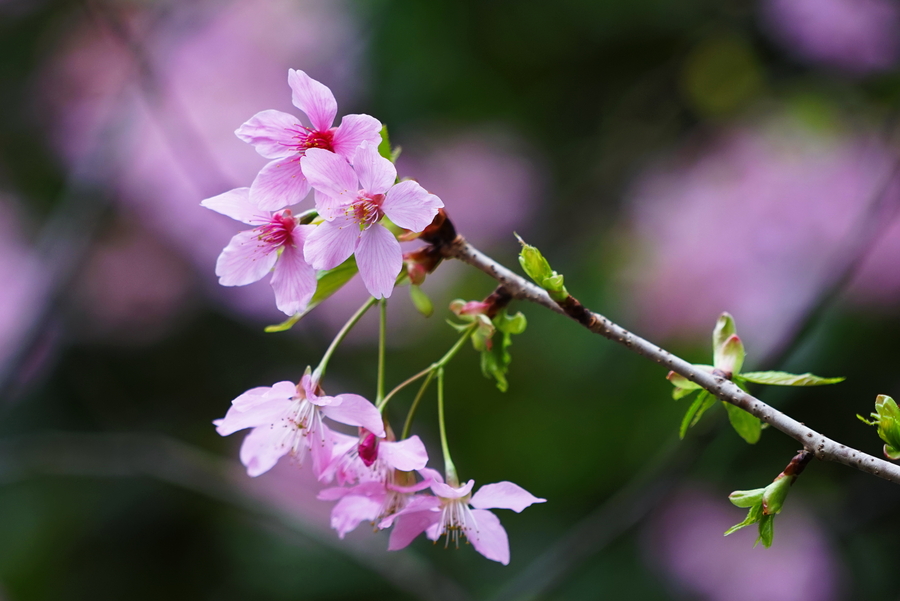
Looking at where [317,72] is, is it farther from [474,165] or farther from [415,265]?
[415,265]

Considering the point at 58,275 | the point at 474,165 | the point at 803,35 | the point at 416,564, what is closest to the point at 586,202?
the point at 474,165

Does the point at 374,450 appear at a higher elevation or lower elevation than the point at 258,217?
lower

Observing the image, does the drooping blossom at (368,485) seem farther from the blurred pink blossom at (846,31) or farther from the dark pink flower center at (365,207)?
the blurred pink blossom at (846,31)

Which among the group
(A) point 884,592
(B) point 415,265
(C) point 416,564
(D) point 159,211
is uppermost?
(B) point 415,265

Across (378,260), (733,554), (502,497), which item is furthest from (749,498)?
(733,554)

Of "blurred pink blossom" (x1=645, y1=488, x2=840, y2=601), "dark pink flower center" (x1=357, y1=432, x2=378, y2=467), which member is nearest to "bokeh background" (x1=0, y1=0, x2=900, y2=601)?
"blurred pink blossom" (x1=645, y1=488, x2=840, y2=601)

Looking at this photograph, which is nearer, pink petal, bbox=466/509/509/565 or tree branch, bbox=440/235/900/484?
tree branch, bbox=440/235/900/484

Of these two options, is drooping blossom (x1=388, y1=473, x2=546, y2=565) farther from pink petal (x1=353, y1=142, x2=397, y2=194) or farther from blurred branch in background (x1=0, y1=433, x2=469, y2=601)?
blurred branch in background (x1=0, y1=433, x2=469, y2=601)

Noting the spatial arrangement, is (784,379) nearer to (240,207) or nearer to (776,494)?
(776,494)
